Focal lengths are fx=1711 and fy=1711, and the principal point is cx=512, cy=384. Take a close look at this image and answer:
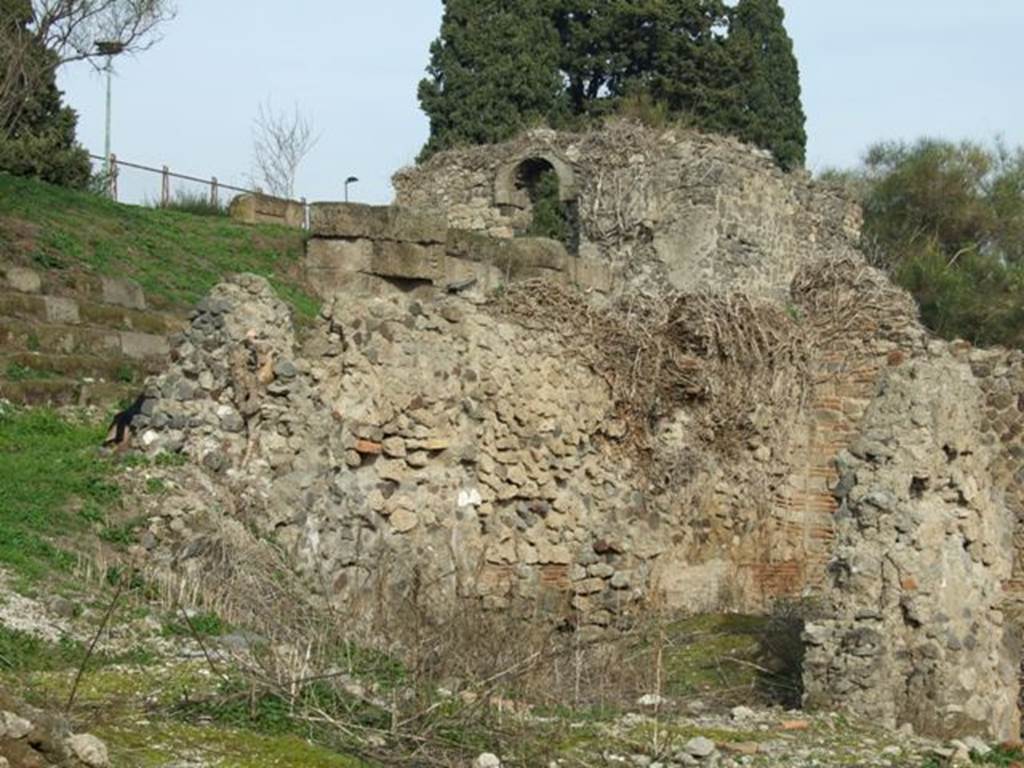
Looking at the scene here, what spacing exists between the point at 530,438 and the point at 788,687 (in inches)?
136

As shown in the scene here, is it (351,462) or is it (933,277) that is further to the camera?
(933,277)

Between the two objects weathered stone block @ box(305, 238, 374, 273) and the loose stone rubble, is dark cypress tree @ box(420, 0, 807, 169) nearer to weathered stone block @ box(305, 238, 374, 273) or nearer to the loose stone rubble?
weathered stone block @ box(305, 238, 374, 273)

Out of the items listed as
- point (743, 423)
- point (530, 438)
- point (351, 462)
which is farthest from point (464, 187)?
point (351, 462)

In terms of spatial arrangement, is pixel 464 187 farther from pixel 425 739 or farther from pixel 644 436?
pixel 425 739

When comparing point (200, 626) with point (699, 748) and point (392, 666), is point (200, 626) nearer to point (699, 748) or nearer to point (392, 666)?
point (392, 666)

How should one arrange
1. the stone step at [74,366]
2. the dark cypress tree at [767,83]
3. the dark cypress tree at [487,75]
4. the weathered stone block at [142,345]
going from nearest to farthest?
the stone step at [74,366], the weathered stone block at [142,345], the dark cypress tree at [487,75], the dark cypress tree at [767,83]

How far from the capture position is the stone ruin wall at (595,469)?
9.31 metres

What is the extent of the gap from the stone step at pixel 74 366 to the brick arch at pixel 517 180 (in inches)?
278

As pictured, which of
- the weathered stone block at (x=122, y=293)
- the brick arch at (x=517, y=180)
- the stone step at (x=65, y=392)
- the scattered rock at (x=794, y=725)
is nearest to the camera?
the scattered rock at (x=794, y=725)

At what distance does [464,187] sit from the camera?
22.0m

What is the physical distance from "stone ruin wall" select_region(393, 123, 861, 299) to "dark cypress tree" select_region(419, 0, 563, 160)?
1185 cm

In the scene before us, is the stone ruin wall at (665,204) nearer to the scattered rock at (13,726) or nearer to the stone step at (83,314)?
the stone step at (83,314)

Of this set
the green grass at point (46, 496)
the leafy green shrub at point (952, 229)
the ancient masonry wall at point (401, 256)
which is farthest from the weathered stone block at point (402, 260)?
the leafy green shrub at point (952, 229)

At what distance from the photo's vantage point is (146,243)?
18.5 m
